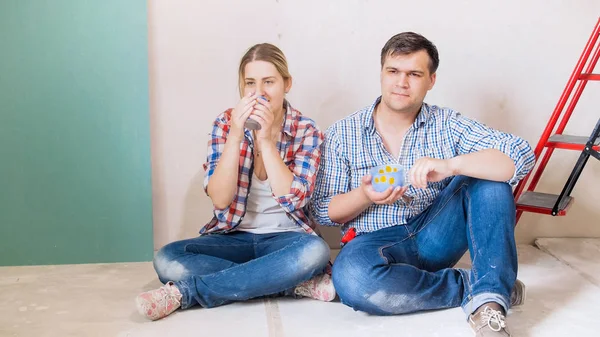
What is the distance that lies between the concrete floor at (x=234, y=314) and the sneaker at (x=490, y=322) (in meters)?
0.08

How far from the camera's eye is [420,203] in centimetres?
219

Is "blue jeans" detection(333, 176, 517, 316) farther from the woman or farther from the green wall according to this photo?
the green wall

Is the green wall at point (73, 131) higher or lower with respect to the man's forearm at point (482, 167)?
lower

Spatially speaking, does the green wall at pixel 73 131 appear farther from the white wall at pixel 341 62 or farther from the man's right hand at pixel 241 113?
the man's right hand at pixel 241 113

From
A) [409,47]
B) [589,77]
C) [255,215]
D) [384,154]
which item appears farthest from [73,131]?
[589,77]


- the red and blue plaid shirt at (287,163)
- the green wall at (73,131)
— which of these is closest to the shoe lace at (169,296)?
the red and blue plaid shirt at (287,163)

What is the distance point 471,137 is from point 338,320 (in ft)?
2.35

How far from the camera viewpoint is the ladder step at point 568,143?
240cm

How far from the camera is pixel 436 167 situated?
1934 mm

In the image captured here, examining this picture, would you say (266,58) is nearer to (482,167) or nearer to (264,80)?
(264,80)

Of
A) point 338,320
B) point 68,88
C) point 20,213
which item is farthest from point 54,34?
point 338,320

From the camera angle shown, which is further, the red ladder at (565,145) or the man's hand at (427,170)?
the red ladder at (565,145)

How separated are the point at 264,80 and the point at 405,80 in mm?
448

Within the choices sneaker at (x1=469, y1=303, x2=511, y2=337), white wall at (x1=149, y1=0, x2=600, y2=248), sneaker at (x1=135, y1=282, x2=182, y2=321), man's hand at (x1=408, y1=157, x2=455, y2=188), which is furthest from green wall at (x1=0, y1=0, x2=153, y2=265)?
sneaker at (x1=469, y1=303, x2=511, y2=337)
